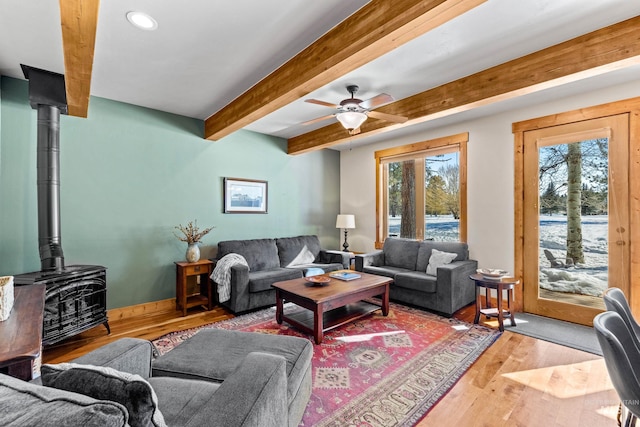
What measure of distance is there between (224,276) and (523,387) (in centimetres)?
319

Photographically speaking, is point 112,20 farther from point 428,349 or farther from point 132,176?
point 428,349

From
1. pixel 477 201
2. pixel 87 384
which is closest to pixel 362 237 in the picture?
pixel 477 201

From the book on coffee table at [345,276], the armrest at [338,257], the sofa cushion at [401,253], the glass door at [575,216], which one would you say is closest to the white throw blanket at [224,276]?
the book on coffee table at [345,276]

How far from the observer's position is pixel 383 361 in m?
2.51

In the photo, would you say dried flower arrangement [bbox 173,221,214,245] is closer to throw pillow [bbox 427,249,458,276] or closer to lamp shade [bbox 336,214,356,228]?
lamp shade [bbox 336,214,356,228]

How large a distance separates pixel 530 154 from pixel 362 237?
121 inches

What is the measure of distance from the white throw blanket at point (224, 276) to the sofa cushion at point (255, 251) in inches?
12.0

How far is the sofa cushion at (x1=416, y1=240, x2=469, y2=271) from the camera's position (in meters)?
4.11

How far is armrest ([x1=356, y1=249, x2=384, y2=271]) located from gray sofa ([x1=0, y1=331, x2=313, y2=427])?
113 inches

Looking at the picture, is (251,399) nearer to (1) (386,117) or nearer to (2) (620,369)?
(2) (620,369)

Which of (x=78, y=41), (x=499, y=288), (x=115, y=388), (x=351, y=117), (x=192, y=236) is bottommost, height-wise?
(x=499, y=288)

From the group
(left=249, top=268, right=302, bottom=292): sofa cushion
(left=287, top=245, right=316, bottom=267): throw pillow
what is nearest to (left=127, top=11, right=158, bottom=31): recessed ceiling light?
(left=249, top=268, right=302, bottom=292): sofa cushion

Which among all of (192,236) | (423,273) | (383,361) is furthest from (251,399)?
(423,273)

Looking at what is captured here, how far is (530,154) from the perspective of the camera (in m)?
3.72
